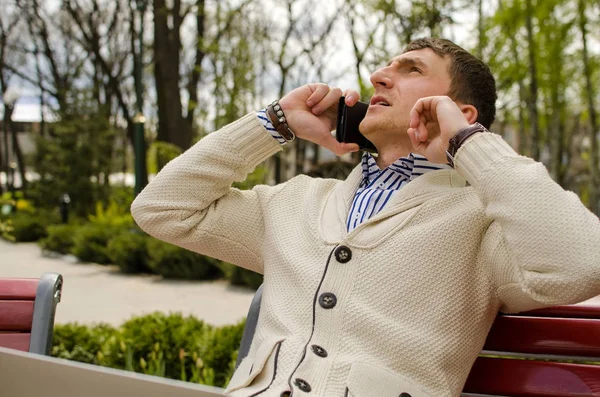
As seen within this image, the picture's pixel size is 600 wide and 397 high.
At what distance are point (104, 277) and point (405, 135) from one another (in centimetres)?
959

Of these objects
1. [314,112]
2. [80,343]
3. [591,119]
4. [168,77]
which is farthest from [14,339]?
[591,119]

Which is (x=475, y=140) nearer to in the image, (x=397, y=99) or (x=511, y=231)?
(x=511, y=231)

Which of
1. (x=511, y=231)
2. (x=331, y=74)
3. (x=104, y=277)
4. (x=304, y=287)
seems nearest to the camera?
(x=511, y=231)

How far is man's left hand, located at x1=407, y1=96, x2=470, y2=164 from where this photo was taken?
199 centimetres

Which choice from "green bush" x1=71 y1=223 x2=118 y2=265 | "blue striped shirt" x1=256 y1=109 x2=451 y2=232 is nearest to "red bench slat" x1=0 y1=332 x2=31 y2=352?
"blue striped shirt" x1=256 y1=109 x2=451 y2=232

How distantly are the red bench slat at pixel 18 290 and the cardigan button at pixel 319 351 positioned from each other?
990mm

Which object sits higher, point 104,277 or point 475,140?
point 475,140

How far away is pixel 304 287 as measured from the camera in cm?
205

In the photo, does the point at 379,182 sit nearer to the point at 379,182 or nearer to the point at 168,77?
the point at 379,182

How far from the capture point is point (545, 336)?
2.02 metres

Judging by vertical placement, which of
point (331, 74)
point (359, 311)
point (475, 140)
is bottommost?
point (359, 311)

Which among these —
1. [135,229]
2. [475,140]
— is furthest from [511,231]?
[135,229]

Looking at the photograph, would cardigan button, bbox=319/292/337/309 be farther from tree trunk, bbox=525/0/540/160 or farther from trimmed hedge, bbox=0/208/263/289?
tree trunk, bbox=525/0/540/160

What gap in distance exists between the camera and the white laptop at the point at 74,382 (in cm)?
88
